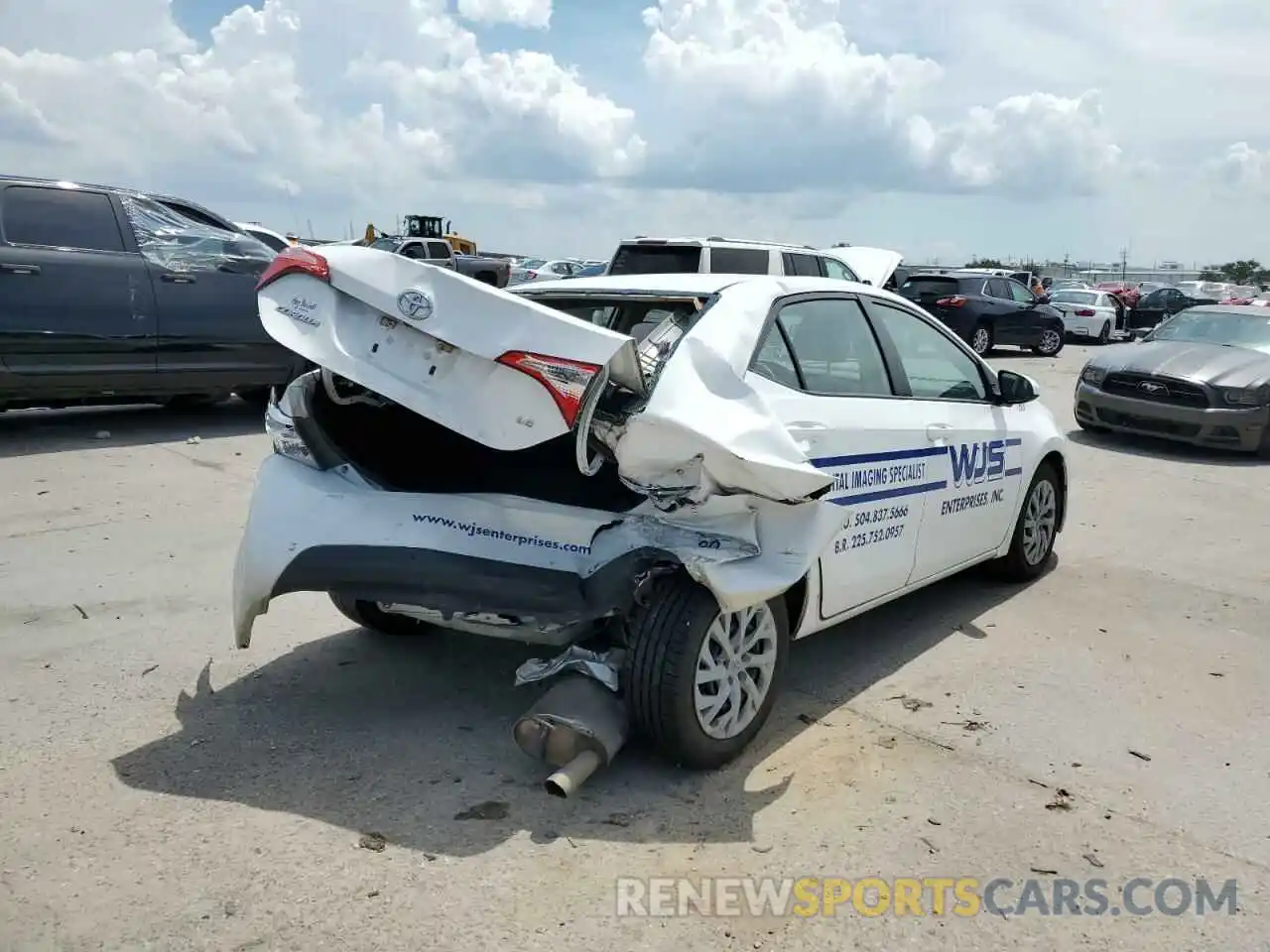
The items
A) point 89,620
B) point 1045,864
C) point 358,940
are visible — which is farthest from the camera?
→ point 89,620

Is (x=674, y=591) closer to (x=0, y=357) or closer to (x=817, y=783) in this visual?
(x=817, y=783)

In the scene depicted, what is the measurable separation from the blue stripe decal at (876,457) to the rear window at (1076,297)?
24.3 metres

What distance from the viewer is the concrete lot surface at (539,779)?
2.71m

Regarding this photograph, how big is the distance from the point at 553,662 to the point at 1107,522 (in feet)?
17.0

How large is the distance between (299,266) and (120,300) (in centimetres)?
569

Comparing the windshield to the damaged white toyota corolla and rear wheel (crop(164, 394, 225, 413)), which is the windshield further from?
rear wheel (crop(164, 394, 225, 413))

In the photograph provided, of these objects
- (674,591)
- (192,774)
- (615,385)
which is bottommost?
(192,774)

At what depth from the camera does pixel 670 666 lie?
3.22 m

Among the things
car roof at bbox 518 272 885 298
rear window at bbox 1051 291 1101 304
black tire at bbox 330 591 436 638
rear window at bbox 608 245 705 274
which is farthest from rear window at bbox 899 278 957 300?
black tire at bbox 330 591 436 638

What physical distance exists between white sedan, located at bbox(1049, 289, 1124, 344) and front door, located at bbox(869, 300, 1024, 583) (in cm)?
2230

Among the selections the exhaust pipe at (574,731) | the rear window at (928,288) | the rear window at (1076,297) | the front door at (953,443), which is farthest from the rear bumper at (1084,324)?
the exhaust pipe at (574,731)

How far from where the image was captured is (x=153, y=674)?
412cm

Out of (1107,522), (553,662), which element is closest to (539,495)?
(553,662)

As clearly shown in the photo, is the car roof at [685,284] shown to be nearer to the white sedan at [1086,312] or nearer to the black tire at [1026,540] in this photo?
the black tire at [1026,540]
